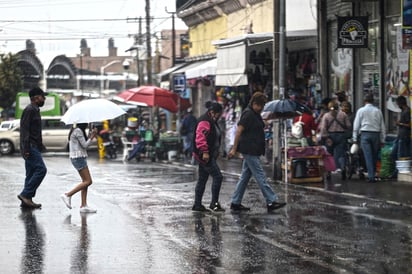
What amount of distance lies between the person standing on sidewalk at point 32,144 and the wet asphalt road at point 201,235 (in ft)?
1.00

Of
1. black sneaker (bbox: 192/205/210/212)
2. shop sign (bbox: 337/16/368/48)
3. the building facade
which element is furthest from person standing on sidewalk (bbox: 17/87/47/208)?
shop sign (bbox: 337/16/368/48)

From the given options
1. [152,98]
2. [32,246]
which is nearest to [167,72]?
[152,98]

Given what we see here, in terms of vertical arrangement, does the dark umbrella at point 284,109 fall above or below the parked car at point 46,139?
above

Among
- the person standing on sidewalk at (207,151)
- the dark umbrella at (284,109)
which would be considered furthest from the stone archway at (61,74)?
the person standing on sidewalk at (207,151)

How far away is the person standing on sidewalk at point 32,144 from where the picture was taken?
14.5 m

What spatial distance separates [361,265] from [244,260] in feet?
4.09

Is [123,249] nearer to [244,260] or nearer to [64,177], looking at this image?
[244,260]

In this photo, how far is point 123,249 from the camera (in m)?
10.5

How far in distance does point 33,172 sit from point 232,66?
37.4 feet

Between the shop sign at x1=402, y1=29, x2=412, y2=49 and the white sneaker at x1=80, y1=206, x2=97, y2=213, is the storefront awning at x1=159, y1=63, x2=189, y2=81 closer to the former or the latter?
the shop sign at x1=402, y1=29, x2=412, y2=49

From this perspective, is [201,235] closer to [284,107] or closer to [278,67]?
[284,107]

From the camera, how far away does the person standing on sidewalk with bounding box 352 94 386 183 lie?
1886 centimetres

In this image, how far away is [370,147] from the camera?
18.9 meters

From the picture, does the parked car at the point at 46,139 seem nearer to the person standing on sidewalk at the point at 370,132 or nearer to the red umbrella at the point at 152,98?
the red umbrella at the point at 152,98
